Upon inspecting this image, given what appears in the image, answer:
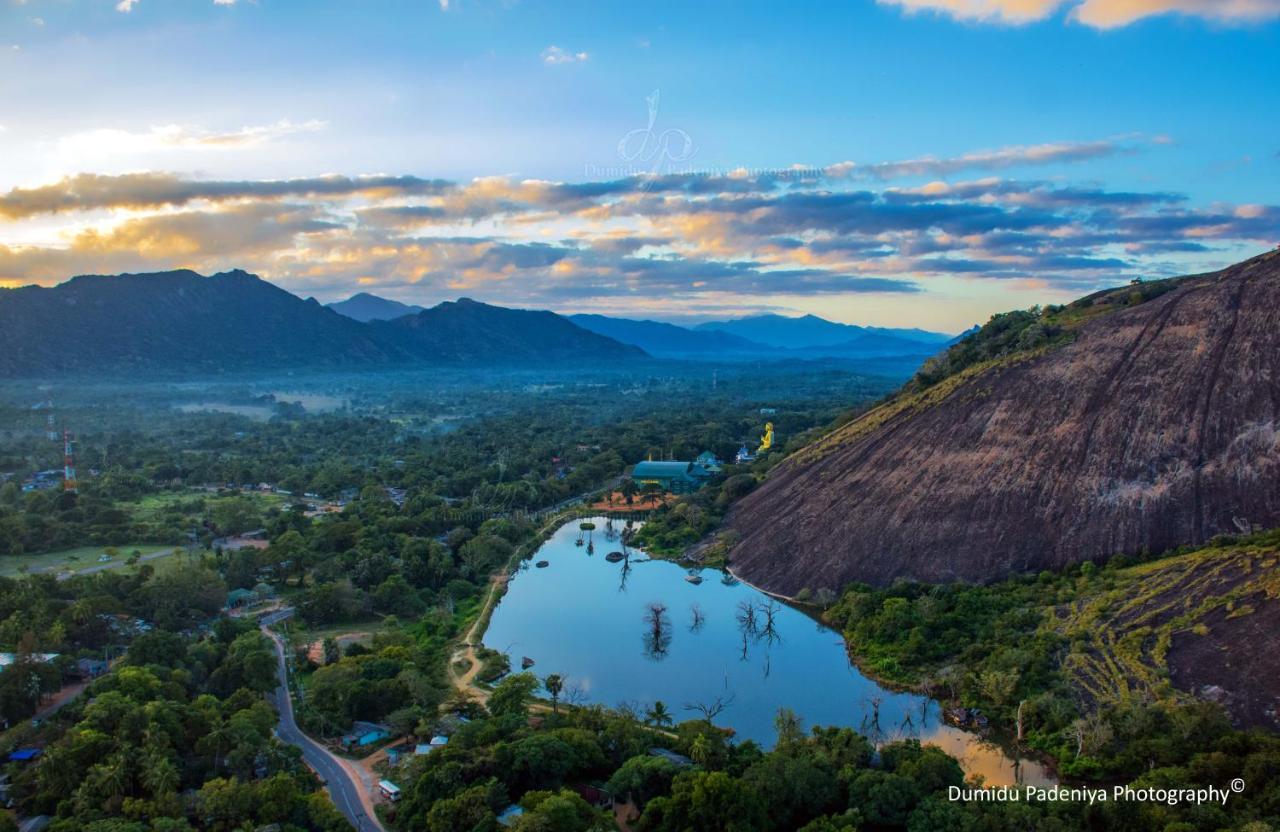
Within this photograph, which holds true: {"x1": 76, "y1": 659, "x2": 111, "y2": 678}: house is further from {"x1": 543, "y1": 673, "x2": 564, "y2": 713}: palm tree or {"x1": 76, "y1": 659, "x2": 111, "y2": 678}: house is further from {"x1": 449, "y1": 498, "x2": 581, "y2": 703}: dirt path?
{"x1": 543, "y1": 673, "x2": 564, "y2": 713}: palm tree

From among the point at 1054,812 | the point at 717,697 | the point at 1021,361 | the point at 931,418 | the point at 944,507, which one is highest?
the point at 1021,361

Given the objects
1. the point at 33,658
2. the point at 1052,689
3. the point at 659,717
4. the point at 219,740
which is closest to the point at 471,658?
the point at 659,717

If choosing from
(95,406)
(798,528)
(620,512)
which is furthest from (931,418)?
(95,406)

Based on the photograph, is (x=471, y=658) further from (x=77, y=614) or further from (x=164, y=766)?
(x=77, y=614)

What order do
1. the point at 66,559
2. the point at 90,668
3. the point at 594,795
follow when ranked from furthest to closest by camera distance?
the point at 66,559 < the point at 90,668 < the point at 594,795

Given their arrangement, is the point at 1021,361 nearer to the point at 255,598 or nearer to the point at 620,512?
the point at 620,512

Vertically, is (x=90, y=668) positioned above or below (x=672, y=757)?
below

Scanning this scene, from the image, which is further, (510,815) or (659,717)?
(659,717)
